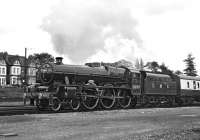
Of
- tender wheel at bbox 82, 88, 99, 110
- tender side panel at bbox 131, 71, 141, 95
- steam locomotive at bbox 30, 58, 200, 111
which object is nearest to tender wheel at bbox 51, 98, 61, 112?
steam locomotive at bbox 30, 58, 200, 111

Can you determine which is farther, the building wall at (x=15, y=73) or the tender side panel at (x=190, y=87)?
the building wall at (x=15, y=73)

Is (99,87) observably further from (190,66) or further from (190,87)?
(190,66)

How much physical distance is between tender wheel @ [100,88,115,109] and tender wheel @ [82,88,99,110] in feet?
1.86

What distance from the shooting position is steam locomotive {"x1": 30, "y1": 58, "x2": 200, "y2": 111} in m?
19.3

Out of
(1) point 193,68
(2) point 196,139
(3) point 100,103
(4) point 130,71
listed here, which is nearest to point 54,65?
(3) point 100,103

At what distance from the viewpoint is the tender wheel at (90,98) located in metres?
20.6

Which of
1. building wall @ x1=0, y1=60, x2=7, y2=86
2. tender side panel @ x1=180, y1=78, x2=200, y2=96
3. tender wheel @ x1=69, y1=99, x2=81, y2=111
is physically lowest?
tender wheel @ x1=69, y1=99, x2=81, y2=111

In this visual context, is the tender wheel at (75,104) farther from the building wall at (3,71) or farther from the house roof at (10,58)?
the house roof at (10,58)

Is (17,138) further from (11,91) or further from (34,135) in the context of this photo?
(11,91)

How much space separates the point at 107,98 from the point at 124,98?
2.36 m

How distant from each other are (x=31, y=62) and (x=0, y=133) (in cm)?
9600

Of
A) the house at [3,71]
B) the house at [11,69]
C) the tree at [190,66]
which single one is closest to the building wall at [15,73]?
the house at [11,69]

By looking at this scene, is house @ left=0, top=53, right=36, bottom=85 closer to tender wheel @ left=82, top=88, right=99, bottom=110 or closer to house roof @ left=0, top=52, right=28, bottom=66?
house roof @ left=0, top=52, right=28, bottom=66

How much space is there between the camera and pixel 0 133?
9.98m
